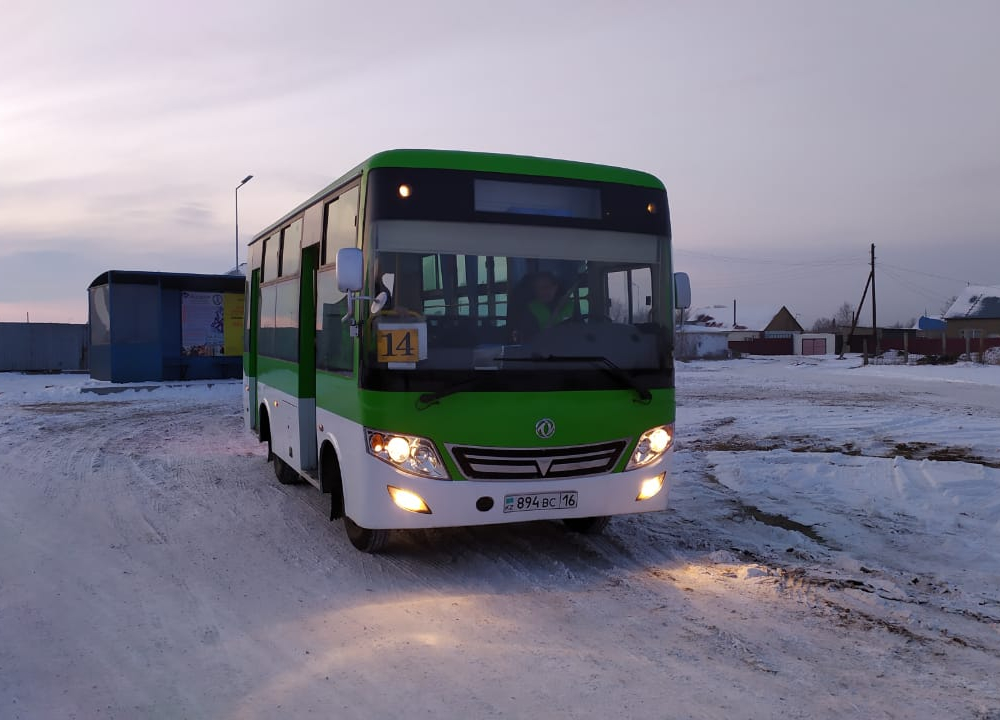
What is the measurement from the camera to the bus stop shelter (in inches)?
1002

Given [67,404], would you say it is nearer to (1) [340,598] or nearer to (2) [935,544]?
(1) [340,598]

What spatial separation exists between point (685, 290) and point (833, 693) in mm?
3499

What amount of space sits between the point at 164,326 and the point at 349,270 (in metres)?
22.0

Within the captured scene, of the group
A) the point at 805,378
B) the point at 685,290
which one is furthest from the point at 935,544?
the point at 805,378

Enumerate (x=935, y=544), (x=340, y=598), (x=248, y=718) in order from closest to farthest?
(x=248, y=718), (x=340, y=598), (x=935, y=544)

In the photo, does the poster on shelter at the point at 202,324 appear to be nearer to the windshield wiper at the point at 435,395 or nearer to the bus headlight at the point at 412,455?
the bus headlight at the point at 412,455

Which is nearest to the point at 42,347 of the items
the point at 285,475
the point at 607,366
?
the point at 285,475

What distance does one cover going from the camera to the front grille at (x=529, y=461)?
6.08 m

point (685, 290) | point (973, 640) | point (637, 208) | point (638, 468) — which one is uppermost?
point (637, 208)

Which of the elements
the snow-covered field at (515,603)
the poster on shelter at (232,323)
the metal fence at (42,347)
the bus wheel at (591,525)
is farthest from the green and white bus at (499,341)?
the metal fence at (42,347)

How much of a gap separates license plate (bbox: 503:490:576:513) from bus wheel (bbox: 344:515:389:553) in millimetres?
1187

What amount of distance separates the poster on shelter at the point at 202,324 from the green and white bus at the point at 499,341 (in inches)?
824

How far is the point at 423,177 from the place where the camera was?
245 inches

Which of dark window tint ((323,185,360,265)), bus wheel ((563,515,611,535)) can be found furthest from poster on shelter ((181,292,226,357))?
bus wheel ((563,515,611,535))
